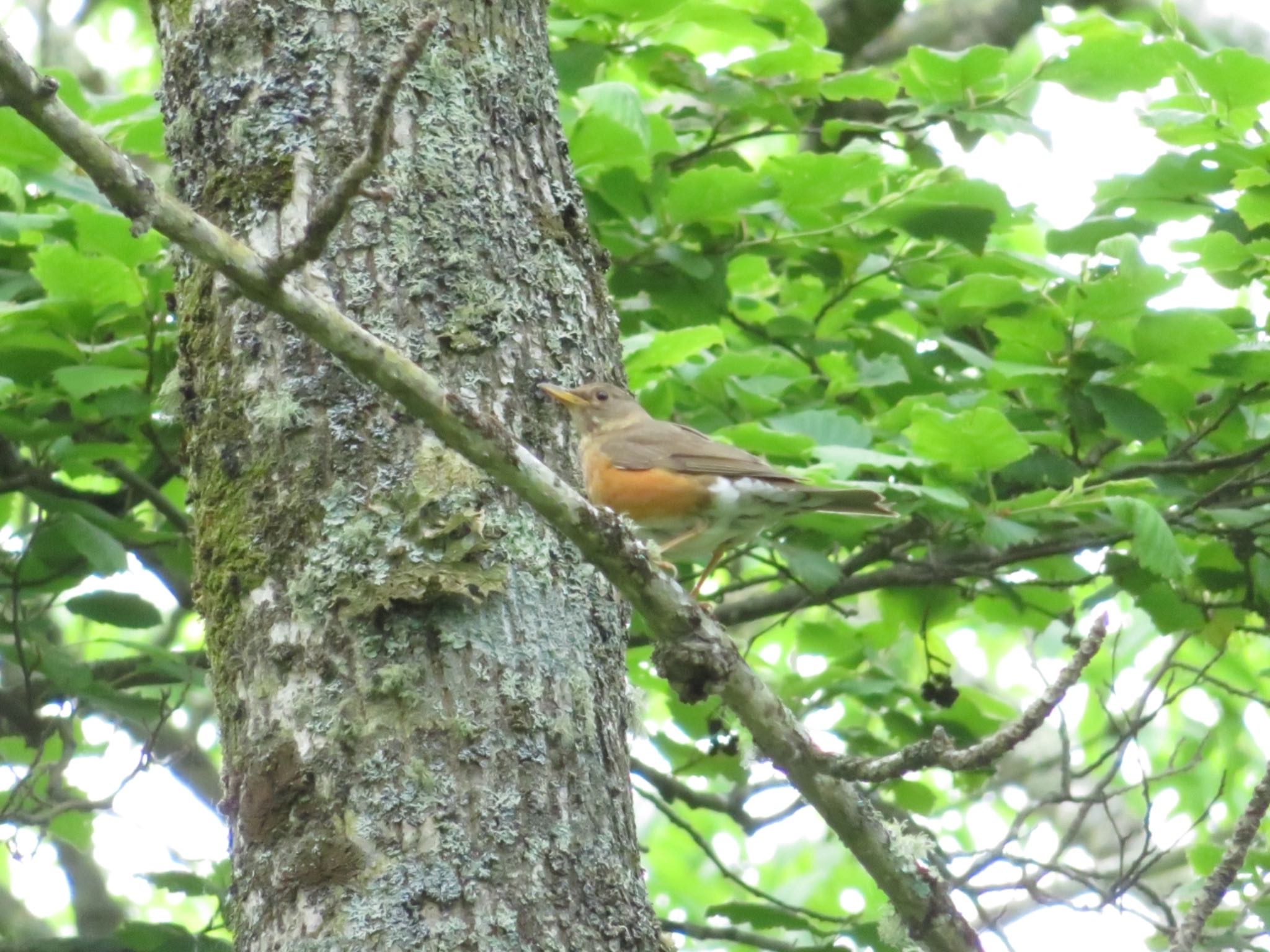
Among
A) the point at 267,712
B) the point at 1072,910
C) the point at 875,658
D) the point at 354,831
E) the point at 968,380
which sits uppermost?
the point at 968,380

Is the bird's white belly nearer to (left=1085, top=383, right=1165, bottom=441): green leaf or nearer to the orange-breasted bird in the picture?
the orange-breasted bird

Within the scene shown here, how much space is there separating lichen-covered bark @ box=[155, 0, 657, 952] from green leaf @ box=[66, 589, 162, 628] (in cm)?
144

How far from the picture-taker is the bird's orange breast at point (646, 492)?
431 centimetres

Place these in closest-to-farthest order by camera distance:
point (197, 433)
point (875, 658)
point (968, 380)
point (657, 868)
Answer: point (197, 433) < point (968, 380) < point (875, 658) < point (657, 868)

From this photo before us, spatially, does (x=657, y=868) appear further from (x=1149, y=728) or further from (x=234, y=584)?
(x=234, y=584)

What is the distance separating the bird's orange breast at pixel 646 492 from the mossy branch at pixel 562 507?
70.1 inches

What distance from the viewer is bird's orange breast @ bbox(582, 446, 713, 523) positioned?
4312 mm

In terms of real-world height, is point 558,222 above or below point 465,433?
above

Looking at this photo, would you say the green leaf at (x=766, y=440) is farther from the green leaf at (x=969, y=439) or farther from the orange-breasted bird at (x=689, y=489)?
the green leaf at (x=969, y=439)

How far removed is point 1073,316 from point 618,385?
4.62 ft

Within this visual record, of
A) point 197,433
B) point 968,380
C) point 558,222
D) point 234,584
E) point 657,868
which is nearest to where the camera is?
point 234,584

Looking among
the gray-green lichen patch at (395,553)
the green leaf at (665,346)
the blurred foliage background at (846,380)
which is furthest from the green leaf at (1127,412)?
the gray-green lichen patch at (395,553)

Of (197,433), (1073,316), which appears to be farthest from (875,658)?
(197,433)

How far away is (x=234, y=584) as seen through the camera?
8.61ft
